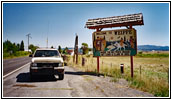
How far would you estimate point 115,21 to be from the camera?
11383 millimetres

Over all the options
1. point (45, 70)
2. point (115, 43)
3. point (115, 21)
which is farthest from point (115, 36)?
point (45, 70)

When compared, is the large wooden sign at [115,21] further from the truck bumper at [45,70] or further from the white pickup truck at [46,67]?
the truck bumper at [45,70]

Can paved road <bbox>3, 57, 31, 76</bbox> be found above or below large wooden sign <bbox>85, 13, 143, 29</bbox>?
below

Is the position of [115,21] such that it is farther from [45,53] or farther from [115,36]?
[45,53]

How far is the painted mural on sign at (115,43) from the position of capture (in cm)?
1115

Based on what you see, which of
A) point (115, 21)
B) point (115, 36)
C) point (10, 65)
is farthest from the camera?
point (10, 65)

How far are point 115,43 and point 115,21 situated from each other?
61.5 inches

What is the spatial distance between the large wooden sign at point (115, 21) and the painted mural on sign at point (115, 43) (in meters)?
0.48

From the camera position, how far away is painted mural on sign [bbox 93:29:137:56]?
11148 mm

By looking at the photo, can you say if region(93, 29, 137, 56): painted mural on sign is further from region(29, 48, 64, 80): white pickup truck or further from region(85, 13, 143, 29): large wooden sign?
region(29, 48, 64, 80): white pickup truck

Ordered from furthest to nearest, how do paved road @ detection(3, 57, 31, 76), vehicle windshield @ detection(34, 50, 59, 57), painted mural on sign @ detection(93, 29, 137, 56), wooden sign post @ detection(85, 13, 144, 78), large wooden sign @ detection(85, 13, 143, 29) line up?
1. paved road @ detection(3, 57, 31, 76)
2. painted mural on sign @ detection(93, 29, 137, 56)
3. wooden sign post @ detection(85, 13, 144, 78)
4. large wooden sign @ detection(85, 13, 143, 29)
5. vehicle windshield @ detection(34, 50, 59, 57)

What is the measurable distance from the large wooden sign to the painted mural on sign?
0.48 metres

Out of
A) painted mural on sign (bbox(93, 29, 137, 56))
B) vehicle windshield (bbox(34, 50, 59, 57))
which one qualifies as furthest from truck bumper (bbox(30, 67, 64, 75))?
painted mural on sign (bbox(93, 29, 137, 56))

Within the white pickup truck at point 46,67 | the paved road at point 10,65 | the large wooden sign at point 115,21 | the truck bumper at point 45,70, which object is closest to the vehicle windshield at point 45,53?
the white pickup truck at point 46,67
